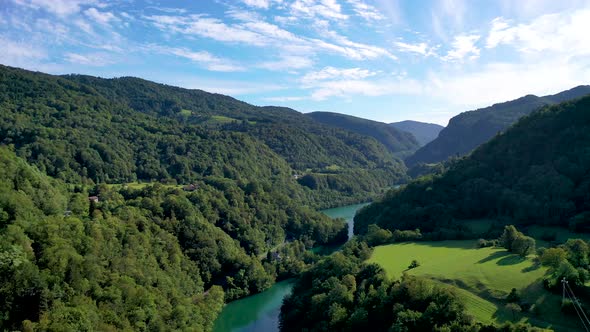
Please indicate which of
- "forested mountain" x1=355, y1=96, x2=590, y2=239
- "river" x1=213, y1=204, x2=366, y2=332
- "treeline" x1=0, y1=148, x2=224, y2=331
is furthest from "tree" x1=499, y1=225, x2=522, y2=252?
"treeline" x1=0, y1=148, x2=224, y2=331

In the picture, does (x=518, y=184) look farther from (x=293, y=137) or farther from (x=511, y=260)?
(x=293, y=137)

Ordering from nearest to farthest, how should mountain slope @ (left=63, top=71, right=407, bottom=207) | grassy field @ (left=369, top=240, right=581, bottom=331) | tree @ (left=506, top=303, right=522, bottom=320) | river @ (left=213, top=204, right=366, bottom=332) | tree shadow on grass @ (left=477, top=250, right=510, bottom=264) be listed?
grassy field @ (left=369, top=240, right=581, bottom=331) → tree @ (left=506, top=303, right=522, bottom=320) → tree shadow on grass @ (left=477, top=250, right=510, bottom=264) → river @ (left=213, top=204, right=366, bottom=332) → mountain slope @ (left=63, top=71, right=407, bottom=207)

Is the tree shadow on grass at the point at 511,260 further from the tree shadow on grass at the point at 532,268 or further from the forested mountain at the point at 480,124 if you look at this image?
the forested mountain at the point at 480,124

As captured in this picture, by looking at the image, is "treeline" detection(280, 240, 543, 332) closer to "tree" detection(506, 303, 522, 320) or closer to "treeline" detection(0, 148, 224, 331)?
"tree" detection(506, 303, 522, 320)

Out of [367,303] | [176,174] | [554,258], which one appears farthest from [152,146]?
[554,258]

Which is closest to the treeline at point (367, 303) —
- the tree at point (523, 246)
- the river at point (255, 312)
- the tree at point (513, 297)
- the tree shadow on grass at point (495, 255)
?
the river at point (255, 312)

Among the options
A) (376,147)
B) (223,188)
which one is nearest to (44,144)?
(223,188)

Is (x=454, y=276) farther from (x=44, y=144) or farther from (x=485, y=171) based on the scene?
(x=44, y=144)
